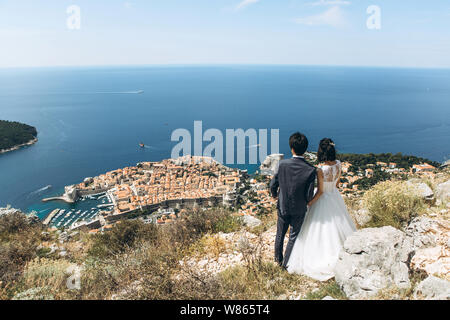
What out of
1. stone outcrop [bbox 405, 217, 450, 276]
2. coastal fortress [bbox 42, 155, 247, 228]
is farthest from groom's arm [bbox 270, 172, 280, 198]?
coastal fortress [bbox 42, 155, 247, 228]

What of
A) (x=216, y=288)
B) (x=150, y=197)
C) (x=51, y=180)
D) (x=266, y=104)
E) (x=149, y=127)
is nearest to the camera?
(x=216, y=288)

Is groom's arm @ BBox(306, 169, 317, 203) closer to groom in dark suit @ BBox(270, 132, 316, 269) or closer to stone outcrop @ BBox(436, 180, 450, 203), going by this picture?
groom in dark suit @ BBox(270, 132, 316, 269)

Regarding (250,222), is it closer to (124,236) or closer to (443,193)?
(124,236)

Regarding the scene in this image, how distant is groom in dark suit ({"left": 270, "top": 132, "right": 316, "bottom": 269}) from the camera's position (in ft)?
9.06

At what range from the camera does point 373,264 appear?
8.10ft

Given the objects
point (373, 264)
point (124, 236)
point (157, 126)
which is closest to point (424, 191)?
point (373, 264)

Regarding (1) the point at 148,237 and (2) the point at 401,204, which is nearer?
(2) the point at 401,204

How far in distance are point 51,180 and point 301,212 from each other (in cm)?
3830

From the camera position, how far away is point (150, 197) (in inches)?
1004

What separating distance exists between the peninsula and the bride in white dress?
53.8m

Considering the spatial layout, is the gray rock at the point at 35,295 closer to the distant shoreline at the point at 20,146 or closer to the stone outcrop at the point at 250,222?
the stone outcrop at the point at 250,222

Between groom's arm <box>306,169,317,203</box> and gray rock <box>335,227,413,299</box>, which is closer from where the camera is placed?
gray rock <box>335,227,413,299</box>

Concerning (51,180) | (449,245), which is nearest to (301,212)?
(449,245)
